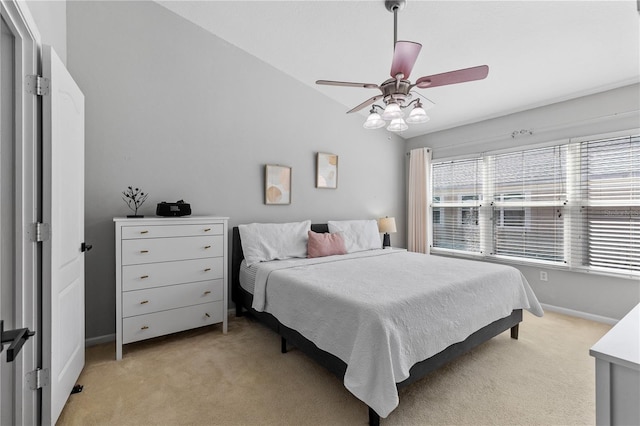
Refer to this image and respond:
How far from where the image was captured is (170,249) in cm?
249

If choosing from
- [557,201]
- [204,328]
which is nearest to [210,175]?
[204,328]

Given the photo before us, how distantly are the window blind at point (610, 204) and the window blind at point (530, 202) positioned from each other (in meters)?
0.20

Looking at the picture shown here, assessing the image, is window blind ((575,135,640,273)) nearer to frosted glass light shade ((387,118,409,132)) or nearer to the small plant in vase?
frosted glass light shade ((387,118,409,132))

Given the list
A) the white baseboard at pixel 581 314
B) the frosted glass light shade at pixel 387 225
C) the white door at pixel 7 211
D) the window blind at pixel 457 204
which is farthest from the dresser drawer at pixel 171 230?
the white baseboard at pixel 581 314

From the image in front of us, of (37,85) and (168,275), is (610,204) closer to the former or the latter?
(168,275)

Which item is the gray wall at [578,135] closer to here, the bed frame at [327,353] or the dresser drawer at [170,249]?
the bed frame at [327,353]

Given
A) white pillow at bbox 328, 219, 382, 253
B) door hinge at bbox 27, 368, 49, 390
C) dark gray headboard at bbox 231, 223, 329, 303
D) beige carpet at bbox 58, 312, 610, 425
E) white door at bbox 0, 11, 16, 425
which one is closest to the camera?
white door at bbox 0, 11, 16, 425

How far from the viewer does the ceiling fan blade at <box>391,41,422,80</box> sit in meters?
1.78

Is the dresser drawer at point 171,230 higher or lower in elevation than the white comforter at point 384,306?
higher

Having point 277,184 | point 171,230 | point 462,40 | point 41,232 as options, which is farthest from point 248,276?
point 462,40

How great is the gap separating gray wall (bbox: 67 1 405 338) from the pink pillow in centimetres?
58

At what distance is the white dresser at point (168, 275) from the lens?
2297 millimetres

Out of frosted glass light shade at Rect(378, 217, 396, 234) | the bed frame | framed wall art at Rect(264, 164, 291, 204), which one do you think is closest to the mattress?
the bed frame

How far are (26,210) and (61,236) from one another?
26 cm
